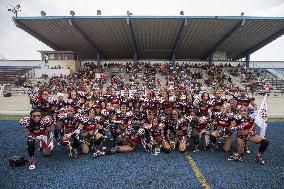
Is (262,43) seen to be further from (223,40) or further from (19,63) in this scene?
(19,63)

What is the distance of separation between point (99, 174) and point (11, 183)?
83.0 inches

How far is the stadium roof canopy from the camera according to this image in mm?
27844

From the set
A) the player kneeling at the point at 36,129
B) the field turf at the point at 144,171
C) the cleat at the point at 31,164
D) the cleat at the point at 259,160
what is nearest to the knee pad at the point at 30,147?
the player kneeling at the point at 36,129

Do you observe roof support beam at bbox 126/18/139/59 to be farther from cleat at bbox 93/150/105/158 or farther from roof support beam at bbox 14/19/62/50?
cleat at bbox 93/150/105/158

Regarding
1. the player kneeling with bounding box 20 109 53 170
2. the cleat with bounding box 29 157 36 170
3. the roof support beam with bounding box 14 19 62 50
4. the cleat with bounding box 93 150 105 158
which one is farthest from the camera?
the roof support beam with bounding box 14 19 62 50

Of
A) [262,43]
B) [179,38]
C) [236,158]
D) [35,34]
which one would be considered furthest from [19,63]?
[236,158]

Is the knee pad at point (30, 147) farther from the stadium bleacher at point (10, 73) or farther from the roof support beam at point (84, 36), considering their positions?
the stadium bleacher at point (10, 73)

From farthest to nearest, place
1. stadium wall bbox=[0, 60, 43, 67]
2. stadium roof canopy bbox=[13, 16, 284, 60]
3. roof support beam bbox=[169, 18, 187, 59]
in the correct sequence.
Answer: stadium wall bbox=[0, 60, 43, 67], roof support beam bbox=[169, 18, 187, 59], stadium roof canopy bbox=[13, 16, 284, 60]

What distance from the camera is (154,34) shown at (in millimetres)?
31594

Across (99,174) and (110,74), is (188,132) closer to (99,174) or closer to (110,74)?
(99,174)

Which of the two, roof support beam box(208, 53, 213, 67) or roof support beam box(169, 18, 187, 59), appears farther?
roof support beam box(208, 53, 213, 67)

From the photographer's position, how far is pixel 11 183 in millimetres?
6902

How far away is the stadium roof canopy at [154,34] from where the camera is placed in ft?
91.4

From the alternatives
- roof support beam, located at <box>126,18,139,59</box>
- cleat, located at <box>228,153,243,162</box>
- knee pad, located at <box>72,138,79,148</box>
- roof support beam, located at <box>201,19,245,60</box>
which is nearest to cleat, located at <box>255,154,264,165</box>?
cleat, located at <box>228,153,243,162</box>
